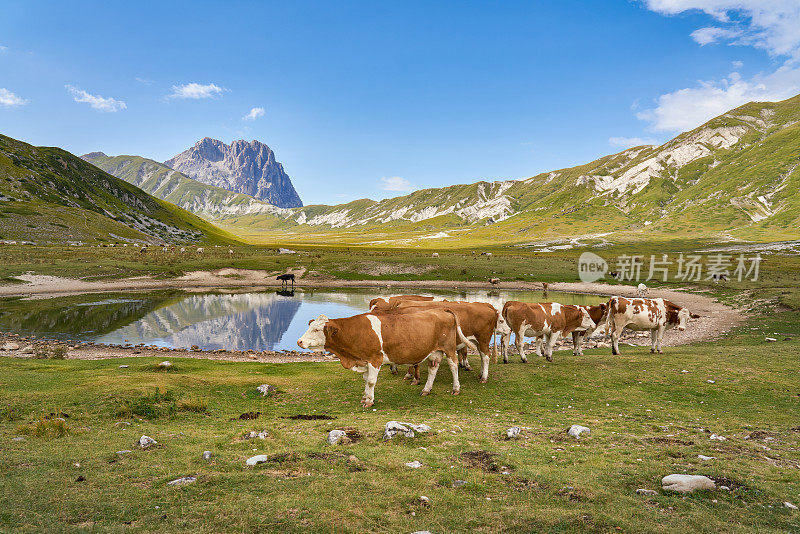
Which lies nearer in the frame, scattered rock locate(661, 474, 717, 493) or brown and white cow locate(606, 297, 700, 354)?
A: scattered rock locate(661, 474, 717, 493)

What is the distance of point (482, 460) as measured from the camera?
8898 mm

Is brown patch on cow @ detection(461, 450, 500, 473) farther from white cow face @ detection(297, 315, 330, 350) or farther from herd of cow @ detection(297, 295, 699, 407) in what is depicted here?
white cow face @ detection(297, 315, 330, 350)

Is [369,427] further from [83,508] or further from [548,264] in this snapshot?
[548,264]

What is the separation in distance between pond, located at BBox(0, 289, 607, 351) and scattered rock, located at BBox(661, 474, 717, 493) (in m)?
15.7

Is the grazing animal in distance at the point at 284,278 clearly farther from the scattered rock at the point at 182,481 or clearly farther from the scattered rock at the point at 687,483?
the scattered rock at the point at 687,483

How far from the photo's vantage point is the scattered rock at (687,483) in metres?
7.12

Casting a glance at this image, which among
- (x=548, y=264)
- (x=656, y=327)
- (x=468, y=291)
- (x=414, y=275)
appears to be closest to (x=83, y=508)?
(x=656, y=327)

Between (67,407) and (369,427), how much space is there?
32.0 feet

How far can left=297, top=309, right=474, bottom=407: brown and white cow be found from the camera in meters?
13.8

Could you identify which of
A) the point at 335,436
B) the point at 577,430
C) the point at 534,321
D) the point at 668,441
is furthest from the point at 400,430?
the point at 534,321

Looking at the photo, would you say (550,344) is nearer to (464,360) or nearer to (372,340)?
(464,360)

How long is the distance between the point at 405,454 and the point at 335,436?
2057mm

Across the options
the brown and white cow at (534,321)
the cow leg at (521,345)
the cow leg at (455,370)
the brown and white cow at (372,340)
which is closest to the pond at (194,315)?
the brown and white cow at (534,321)

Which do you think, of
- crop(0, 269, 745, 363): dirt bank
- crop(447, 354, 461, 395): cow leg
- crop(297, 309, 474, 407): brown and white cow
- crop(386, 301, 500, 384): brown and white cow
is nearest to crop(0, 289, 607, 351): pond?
crop(0, 269, 745, 363): dirt bank
